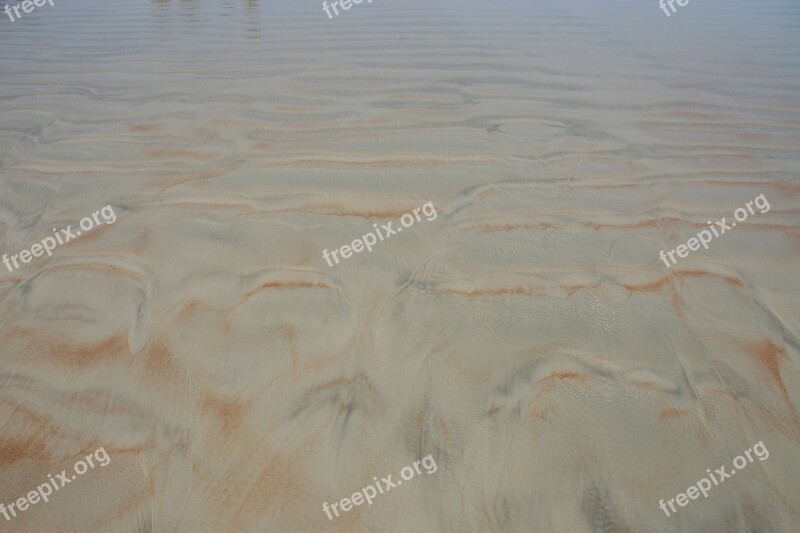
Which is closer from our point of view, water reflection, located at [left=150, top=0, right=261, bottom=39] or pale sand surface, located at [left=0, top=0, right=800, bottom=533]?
pale sand surface, located at [left=0, top=0, right=800, bottom=533]

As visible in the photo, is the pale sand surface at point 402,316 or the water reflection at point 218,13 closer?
the pale sand surface at point 402,316

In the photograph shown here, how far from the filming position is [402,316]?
1503 mm

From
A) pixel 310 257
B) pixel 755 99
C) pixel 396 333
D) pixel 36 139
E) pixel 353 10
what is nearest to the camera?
pixel 396 333

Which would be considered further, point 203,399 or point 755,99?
point 755,99

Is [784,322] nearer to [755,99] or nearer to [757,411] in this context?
[757,411]

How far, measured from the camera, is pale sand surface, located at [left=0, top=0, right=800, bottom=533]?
3.63ft

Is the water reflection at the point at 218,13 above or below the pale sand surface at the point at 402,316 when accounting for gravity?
above

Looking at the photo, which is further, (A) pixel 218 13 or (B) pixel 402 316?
(A) pixel 218 13

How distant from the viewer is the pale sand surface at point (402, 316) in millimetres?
1106

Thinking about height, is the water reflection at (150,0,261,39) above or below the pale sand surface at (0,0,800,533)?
above

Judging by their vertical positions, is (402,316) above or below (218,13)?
below

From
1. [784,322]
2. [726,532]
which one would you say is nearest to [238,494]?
[726,532]

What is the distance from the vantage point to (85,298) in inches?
62.1

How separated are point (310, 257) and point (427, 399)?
0.73m
